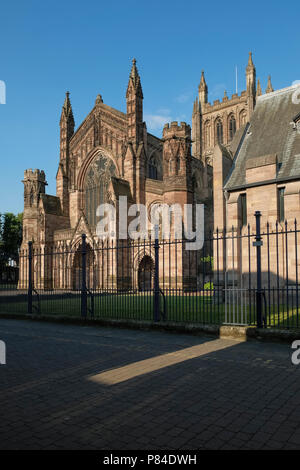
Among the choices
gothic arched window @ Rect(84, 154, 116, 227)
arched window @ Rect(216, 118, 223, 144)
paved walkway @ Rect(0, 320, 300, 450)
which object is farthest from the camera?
arched window @ Rect(216, 118, 223, 144)

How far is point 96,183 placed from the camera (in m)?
33.9

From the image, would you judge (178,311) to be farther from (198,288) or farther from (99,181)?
(99,181)

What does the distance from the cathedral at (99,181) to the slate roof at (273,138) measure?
616 cm

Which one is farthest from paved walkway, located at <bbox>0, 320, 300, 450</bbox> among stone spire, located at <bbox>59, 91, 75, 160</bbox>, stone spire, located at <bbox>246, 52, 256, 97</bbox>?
stone spire, located at <bbox>246, 52, 256, 97</bbox>

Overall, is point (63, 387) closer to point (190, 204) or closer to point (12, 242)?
point (190, 204)

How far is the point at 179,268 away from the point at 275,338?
16606mm

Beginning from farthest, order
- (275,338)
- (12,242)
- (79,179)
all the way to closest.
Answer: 1. (12,242)
2. (79,179)
3. (275,338)

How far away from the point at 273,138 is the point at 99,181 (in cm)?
1816

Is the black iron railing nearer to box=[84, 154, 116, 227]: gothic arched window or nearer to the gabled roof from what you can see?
the gabled roof

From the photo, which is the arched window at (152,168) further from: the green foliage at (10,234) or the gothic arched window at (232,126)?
the green foliage at (10,234)

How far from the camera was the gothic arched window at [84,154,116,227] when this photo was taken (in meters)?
32.9

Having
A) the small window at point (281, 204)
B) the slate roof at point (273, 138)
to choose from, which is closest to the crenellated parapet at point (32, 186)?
the slate roof at point (273, 138)

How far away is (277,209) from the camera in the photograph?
1678 centimetres
